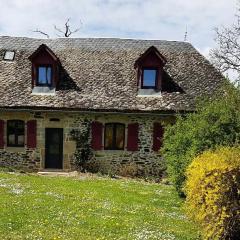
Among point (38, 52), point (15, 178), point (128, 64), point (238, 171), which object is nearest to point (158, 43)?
point (128, 64)

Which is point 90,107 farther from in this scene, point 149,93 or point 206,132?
point 206,132

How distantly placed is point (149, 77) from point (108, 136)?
3921 mm

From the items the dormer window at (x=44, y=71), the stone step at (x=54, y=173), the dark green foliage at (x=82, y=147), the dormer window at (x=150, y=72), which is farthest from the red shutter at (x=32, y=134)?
the dormer window at (x=150, y=72)

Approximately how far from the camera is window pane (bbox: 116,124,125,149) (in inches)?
857

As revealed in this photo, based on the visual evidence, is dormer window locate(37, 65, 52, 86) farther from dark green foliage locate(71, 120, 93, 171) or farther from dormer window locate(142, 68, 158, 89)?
dormer window locate(142, 68, 158, 89)

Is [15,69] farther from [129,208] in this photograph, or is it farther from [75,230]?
[75,230]

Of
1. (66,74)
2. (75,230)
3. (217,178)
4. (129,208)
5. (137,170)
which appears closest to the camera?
(217,178)

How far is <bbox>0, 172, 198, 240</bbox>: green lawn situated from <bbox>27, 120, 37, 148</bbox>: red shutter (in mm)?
4225

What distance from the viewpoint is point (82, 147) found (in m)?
21.4

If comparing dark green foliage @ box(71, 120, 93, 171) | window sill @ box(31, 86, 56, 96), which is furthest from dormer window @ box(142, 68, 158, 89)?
window sill @ box(31, 86, 56, 96)

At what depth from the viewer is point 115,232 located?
9938 mm

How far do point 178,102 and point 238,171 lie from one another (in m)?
12.8

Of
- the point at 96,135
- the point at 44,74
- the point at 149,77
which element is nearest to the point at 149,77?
the point at 149,77

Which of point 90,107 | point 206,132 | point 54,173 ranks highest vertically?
point 90,107
